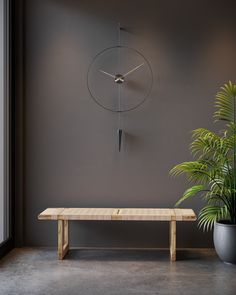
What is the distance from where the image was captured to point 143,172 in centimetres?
452

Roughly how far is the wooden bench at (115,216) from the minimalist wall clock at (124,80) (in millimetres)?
870

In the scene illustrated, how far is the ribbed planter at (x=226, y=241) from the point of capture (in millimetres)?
3822

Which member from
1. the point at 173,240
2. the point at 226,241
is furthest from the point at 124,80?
the point at 226,241

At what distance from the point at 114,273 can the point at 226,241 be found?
108 cm

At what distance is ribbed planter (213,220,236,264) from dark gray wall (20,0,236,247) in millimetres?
563

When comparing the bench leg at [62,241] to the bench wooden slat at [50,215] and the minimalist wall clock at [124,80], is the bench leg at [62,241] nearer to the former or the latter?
the bench wooden slat at [50,215]

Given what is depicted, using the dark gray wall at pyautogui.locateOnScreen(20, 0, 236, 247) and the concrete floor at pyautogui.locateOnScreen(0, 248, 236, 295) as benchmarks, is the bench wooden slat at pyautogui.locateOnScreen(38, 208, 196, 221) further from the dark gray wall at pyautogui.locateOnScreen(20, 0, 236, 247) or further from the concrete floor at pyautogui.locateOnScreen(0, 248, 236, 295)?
the concrete floor at pyautogui.locateOnScreen(0, 248, 236, 295)

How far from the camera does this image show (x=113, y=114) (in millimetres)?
4535

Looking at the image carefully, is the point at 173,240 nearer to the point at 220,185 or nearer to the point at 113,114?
the point at 220,185

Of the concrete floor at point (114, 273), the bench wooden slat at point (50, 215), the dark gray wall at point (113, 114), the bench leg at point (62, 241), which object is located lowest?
the concrete floor at point (114, 273)

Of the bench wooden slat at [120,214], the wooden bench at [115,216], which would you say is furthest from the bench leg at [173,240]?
the bench wooden slat at [120,214]

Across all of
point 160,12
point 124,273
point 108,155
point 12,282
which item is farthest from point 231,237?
point 160,12

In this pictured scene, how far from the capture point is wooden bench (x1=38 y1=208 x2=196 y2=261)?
3945 millimetres

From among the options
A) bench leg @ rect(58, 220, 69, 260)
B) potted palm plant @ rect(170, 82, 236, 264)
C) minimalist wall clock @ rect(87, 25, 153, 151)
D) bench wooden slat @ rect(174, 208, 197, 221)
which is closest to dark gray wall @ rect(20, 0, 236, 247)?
minimalist wall clock @ rect(87, 25, 153, 151)
